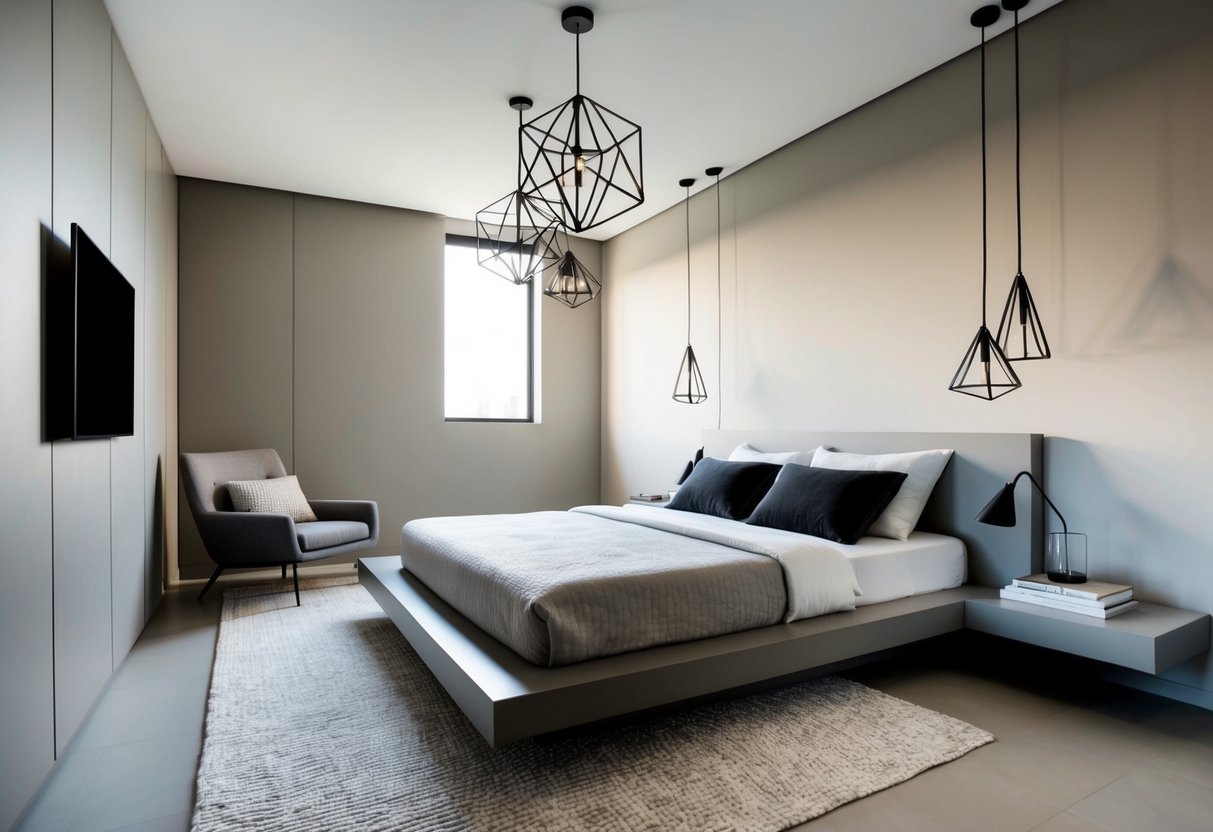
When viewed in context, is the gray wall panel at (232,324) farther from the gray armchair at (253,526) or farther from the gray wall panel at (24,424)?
the gray wall panel at (24,424)

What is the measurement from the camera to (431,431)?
5484 mm

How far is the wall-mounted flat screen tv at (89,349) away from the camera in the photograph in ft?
6.56

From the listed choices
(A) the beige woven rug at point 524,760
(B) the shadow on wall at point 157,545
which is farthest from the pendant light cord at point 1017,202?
(B) the shadow on wall at point 157,545

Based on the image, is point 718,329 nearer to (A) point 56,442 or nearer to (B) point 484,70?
(B) point 484,70

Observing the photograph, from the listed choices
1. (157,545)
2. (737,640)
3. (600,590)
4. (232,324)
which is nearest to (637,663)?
(600,590)

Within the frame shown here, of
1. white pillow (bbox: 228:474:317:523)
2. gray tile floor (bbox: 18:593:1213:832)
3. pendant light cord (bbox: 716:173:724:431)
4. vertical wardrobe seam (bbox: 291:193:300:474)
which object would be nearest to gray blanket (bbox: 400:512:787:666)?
gray tile floor (bbox: 18:593:1213:832)

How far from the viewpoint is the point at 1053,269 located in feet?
9.25

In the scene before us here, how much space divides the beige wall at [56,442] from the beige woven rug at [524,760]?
0.47 metres

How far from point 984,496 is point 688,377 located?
234cm

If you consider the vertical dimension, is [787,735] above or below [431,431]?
below

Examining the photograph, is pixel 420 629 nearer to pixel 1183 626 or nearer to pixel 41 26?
pixel 41 26

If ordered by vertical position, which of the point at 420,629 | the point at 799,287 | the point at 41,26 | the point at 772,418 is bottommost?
the point at 420,629

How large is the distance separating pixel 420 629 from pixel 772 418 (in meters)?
2.58

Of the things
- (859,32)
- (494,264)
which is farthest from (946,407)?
(494,264)
